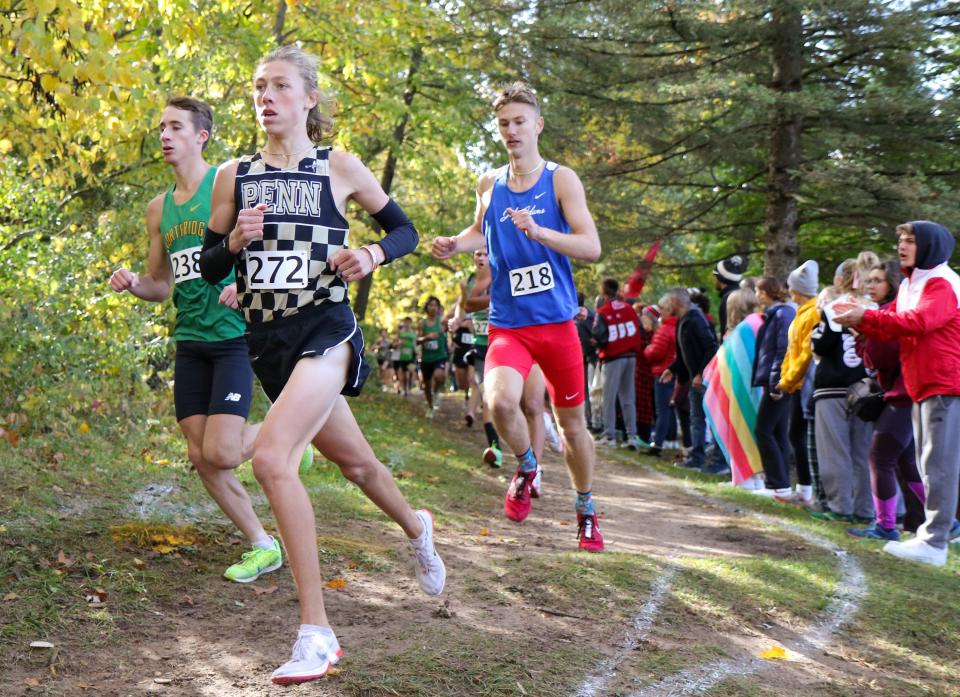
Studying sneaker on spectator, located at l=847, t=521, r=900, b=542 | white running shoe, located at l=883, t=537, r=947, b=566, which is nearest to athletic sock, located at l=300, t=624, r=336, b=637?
white running shoe, located at l=883, t=537, r=947, b=566

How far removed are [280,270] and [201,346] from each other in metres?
1.34

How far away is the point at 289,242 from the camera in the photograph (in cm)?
398

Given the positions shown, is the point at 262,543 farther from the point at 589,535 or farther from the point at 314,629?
the point at 589,535

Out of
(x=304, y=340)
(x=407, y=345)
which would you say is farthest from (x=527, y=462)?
(x=407, y=345)

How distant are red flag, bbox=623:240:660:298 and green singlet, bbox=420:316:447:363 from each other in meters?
3.27

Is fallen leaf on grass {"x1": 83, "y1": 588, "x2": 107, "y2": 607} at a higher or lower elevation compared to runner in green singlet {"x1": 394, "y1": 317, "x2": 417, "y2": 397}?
lower

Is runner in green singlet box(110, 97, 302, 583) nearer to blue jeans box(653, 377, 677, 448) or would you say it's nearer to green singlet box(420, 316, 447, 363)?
blue jeans box(653, 377, 677, 448)

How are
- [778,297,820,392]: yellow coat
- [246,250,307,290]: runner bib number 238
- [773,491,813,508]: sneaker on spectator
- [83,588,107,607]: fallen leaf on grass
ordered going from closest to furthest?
1. [246,250,307,290]: runner bib number 238
2. [83,588,107,607]: fallen leaf on grass
3. [778,297,820,392]: yellow coat
4. [773,491,813,508]: sneaker on spectator

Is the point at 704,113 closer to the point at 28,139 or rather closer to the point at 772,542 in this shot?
the point at 772,542

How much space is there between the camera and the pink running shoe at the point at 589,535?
6199 millimetres

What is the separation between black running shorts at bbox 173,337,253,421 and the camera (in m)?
5.05

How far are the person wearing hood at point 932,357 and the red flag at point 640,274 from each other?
8.85m

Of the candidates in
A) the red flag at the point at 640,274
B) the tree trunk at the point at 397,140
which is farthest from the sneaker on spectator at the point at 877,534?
the tree trunk at the point at 397,140

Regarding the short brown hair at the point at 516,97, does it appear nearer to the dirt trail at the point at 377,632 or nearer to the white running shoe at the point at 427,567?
the white running shoe at the point at 427,567
